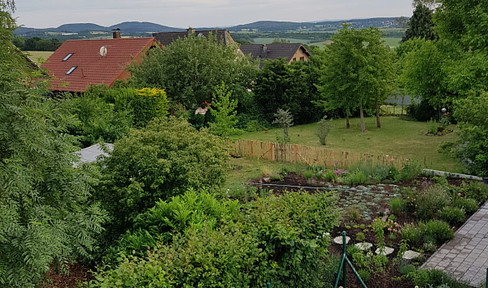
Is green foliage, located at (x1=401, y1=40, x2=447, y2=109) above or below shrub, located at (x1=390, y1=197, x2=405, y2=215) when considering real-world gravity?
above

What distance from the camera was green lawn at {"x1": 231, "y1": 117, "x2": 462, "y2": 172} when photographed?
17006 millimetres

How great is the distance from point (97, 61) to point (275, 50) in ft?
80.8

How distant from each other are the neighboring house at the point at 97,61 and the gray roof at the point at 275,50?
19336 mm

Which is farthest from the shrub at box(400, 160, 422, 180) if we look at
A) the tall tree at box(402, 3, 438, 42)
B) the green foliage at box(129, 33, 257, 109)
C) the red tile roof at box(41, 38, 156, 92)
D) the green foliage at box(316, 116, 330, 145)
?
the tall tree at box(402, 3, 438, 42)

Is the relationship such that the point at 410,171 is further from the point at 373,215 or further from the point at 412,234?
the point at 412,234

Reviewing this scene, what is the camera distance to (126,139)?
27.3ft

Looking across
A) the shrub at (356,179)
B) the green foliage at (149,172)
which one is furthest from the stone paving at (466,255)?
the green foliage at (149,172)

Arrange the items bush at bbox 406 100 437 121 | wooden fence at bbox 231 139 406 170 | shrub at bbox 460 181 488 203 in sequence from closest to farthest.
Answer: shrub at bbox 460 181 488 203 < wooden fence at bbox 231 139 406 170 < bush at bbox 406 100 437 121

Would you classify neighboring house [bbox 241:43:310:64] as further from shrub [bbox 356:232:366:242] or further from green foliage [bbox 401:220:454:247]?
shrub [bbox 356:232:366:242]

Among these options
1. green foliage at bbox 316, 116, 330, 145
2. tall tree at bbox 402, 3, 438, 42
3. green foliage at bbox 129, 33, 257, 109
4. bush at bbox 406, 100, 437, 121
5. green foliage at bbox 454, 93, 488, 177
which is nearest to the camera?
green foliage at bbox 454, 93, 488, 177

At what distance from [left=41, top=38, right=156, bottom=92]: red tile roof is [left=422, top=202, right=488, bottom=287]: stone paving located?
2221 centimetres

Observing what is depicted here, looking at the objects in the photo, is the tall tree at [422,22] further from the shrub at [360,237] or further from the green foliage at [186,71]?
the shrub at [360,237]

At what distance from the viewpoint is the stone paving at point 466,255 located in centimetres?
720

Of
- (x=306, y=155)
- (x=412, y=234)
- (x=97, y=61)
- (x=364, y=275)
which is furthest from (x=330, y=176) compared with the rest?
(x=97, y=61)
